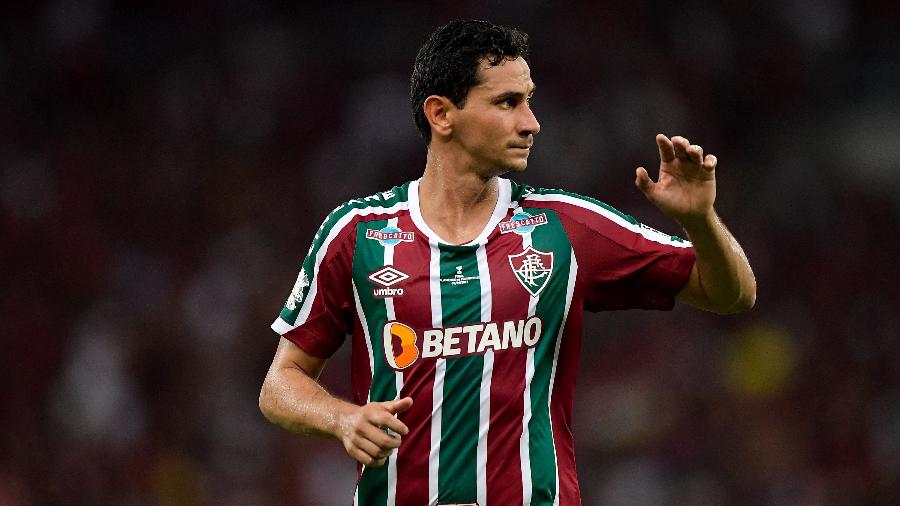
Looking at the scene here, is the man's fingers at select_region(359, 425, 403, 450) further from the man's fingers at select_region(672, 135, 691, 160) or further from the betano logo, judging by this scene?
the man's fingers at select_region(672, 135, 691, 160)

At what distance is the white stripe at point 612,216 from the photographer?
11.8 feet

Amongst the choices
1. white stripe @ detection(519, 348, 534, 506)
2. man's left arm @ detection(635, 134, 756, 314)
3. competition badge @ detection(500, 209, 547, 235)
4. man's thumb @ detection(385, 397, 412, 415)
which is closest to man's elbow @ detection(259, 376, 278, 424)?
man's thumb @ detection(385, 397, 412, 415)

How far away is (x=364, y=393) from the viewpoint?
3.66 meters

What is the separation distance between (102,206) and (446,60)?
4601 mm

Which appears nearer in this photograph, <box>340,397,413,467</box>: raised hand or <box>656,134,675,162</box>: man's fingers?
<box>340,397,413,467</box>: raised hand

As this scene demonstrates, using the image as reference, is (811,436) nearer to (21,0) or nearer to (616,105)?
(616,105)

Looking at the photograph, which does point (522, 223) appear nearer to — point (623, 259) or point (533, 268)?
point (533, 268)

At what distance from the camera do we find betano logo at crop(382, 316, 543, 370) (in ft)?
11.5

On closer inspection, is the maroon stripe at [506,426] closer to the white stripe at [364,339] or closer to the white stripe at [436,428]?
the white stripe at [436,428]

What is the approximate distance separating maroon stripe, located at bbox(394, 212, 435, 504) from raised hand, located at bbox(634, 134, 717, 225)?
713 mm

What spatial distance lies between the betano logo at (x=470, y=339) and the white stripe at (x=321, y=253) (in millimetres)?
349

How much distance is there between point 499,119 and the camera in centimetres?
361

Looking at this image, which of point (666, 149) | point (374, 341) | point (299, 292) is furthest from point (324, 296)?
point (666, 149)

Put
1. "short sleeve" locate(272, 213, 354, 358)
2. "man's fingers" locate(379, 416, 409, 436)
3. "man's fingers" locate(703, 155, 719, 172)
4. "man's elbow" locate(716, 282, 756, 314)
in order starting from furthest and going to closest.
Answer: "short sleeve" locate(272, 213, 354, 358)
"man's elbow" locate(716, 282, 756, 314)
"man's fingers" locate(703, 155, 719, 172)
"man's fingers" locate(379, 416, 409, 436)
